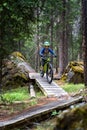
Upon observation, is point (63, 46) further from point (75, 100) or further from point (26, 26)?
point (75, 100)

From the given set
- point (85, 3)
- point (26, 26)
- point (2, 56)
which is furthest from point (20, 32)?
point (85, 3)

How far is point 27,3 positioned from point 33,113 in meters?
3.86

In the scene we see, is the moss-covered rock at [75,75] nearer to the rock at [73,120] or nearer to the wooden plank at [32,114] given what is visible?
the wooden plank at [32,114]

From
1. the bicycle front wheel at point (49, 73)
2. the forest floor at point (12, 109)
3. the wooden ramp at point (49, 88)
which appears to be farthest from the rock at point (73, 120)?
the bicycle front wheel at point (49, 73)

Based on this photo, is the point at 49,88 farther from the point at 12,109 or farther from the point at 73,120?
the point at 73,120

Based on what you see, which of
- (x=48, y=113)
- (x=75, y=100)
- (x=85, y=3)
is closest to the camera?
(x=48, y=113)

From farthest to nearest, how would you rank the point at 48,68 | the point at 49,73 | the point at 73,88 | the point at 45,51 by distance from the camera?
the point at 48,68 → the point at 49,73 → the point at 45,51 → the point at 73,88

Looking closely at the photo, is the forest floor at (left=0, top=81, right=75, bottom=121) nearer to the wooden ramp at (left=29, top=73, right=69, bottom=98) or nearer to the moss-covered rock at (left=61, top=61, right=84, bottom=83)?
the wooden ramp at (left=29, top=73, right=69, bottom=98)

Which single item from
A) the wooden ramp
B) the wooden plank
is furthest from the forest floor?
the wooden ramp

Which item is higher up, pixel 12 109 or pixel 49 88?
pixel 12 109

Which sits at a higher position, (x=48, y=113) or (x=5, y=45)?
(x=5, y=45)

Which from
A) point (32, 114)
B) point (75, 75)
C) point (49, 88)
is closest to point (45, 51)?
point (49, 88)

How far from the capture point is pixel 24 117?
25.6 ft

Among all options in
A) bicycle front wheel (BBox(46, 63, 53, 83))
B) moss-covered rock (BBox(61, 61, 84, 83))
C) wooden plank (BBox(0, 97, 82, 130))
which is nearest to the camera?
wooden plank (BBox(0, 97, 82, 130))
